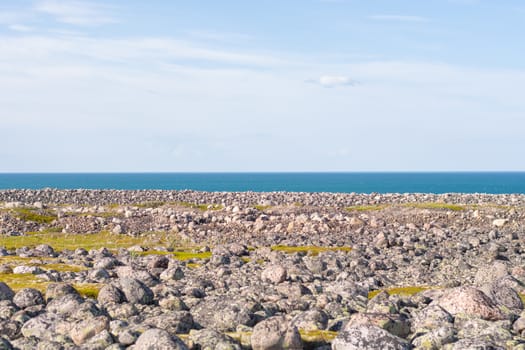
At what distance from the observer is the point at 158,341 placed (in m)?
15.6

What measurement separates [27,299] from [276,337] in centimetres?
1051

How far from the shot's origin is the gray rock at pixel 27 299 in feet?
74.7

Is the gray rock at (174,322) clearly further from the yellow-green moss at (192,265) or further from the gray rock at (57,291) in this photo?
the yellow-green moss at (192,265)

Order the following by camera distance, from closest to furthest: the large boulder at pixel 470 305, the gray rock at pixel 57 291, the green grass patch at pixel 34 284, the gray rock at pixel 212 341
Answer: the gray rock at pixel 212 341
the large boulder at pixel 470 305
the gray rock at pixel 57 291
the green grass patch at pixel 34 284

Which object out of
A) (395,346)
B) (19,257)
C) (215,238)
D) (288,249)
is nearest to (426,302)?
(395,346)

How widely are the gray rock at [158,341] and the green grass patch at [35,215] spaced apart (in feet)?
152

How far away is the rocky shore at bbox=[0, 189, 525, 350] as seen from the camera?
17.2 m

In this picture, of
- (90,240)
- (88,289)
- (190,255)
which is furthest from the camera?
(90,240)

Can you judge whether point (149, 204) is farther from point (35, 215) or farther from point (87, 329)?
point (87, 329)

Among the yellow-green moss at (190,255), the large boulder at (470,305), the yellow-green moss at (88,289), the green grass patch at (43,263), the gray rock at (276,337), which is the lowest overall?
the green grass patch at (43,263)

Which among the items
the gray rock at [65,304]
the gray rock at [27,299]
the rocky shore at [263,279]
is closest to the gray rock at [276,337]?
the rocky shore at [263,279]

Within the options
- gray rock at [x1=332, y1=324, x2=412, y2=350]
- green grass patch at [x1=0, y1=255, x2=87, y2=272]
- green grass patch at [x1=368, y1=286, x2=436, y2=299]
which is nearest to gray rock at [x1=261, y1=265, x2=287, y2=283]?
green grass patch at [x1=368, y1=286, x2=436, y2=299]

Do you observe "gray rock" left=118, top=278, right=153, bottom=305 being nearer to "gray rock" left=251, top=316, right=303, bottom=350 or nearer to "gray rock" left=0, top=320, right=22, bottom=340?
"gray rock" left=0, top=320, right=22, bottom=340

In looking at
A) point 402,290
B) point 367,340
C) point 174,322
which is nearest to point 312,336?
point 367,340
